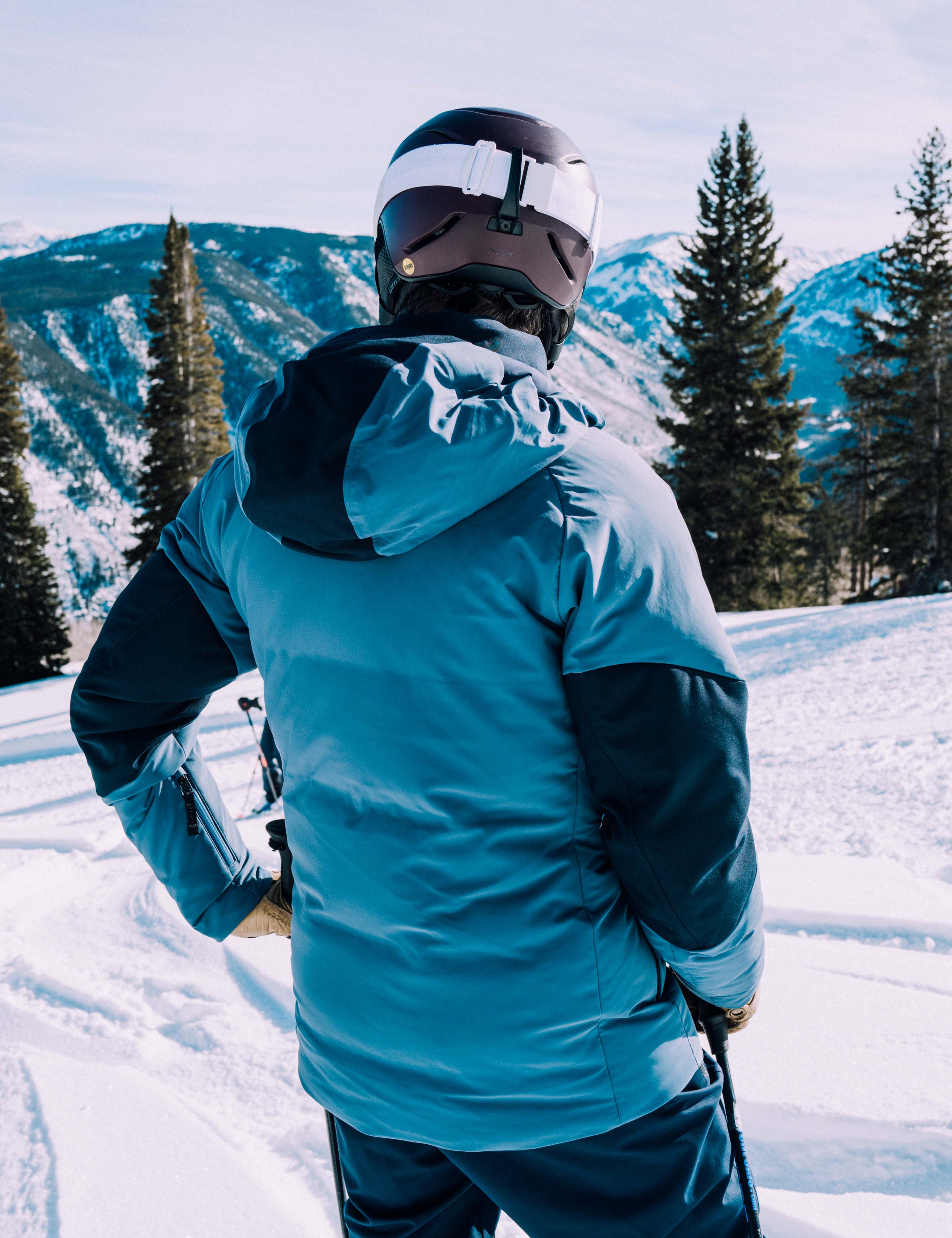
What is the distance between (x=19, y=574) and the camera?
2817cm

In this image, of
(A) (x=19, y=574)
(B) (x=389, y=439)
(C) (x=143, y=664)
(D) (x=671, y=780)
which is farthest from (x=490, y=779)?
(A) (x=19, y=574)

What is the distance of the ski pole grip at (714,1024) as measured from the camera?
1.36 meters

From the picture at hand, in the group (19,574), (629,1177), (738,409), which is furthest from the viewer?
(19,574)

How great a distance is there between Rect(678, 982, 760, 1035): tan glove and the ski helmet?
1.06 m

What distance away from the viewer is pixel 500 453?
986 mm

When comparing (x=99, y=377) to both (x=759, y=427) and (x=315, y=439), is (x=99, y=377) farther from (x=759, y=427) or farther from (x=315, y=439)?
(x=315, y=439)

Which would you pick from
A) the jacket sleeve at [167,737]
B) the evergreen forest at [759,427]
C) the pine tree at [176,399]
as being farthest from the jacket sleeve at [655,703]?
the pine tree at [176,399]

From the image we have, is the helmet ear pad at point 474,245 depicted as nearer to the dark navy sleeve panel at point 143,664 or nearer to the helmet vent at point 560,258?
the helmet vent at point 560,258

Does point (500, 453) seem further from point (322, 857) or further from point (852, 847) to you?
point (852, 847)

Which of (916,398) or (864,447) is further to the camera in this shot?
(864,447)

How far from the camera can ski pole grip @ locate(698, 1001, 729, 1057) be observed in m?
1.36

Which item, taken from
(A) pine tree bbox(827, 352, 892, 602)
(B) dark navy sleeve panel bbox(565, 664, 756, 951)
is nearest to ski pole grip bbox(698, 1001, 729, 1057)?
(B) dark navy sleeve panel bbox(565, 664, 756, 951)

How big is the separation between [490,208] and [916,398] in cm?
2480

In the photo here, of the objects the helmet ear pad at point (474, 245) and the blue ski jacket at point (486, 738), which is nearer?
the blue ski jacket at point (486, 738)
